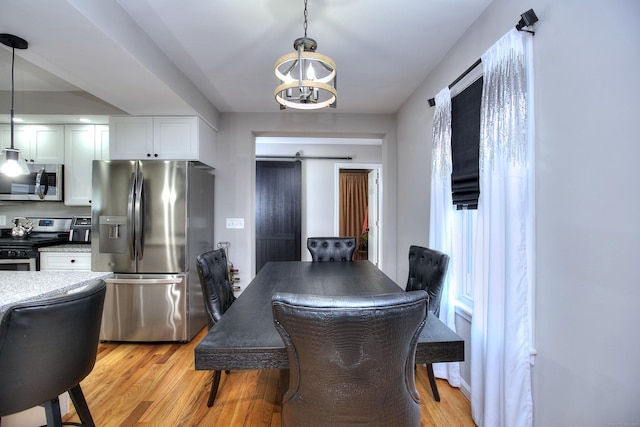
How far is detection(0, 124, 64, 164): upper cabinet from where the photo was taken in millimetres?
3068

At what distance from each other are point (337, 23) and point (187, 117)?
1.85 meters

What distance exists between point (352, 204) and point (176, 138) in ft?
14.5

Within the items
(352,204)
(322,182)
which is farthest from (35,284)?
(352,204)

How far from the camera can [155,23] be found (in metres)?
1.80

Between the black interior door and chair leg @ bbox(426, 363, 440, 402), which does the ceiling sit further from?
chair leg @ bbox(426, 363, 440, 402)

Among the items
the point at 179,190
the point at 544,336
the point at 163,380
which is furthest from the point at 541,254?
the point at 179,190

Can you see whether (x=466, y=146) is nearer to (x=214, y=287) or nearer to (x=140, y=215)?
(x=214, y=287)

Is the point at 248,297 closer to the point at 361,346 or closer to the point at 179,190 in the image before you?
the point at 361,346

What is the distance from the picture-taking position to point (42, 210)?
10.8 feet

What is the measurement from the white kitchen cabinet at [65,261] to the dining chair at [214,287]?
1780mm

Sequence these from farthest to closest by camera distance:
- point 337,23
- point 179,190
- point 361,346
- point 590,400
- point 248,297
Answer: point 179,190, point 337,23, point 248,297, point 590,400, point 361,346

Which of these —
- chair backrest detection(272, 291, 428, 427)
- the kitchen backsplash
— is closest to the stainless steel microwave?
the kitchen backsplash

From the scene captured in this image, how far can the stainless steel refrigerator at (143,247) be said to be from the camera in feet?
8.64

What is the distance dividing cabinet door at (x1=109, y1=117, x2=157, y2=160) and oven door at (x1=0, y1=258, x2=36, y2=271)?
49.5 inches
